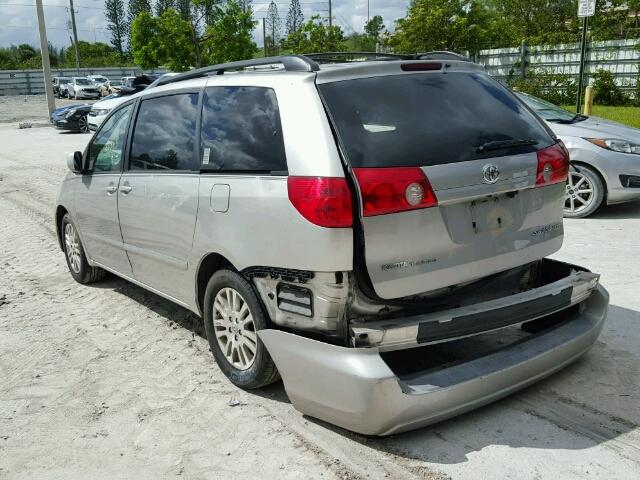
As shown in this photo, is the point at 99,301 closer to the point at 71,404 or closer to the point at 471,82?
the point at 71,404

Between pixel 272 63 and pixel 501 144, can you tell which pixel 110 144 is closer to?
pixel 272 63

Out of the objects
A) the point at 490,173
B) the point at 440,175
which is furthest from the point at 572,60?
the point at 440,175

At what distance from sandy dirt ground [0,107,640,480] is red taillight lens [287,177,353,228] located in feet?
3.69

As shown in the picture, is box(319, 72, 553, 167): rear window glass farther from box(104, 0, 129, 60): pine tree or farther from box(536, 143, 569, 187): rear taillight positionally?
box(104, 0, 129, 60): pine tree

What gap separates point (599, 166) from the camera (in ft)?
26.4

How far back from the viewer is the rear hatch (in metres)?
3.29

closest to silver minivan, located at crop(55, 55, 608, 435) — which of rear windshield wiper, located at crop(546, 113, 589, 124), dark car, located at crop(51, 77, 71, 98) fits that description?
rear windshield wiper, located at crop(546, 113, 589, 124)

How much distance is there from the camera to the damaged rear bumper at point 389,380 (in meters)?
3.14

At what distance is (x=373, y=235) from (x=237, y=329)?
46.1 inches

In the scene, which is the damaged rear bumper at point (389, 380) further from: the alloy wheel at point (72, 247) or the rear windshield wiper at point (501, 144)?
the alloy wheel at point (72, 247)

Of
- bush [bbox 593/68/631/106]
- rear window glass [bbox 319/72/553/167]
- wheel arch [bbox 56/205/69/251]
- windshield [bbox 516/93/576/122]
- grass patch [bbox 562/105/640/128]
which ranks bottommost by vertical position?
grass patch [bbox 562/105/640/128]

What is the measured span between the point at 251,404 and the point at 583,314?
200cm

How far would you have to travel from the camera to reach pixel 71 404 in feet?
13.2

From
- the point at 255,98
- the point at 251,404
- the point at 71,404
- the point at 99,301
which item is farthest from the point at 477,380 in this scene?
the point at 99,301
